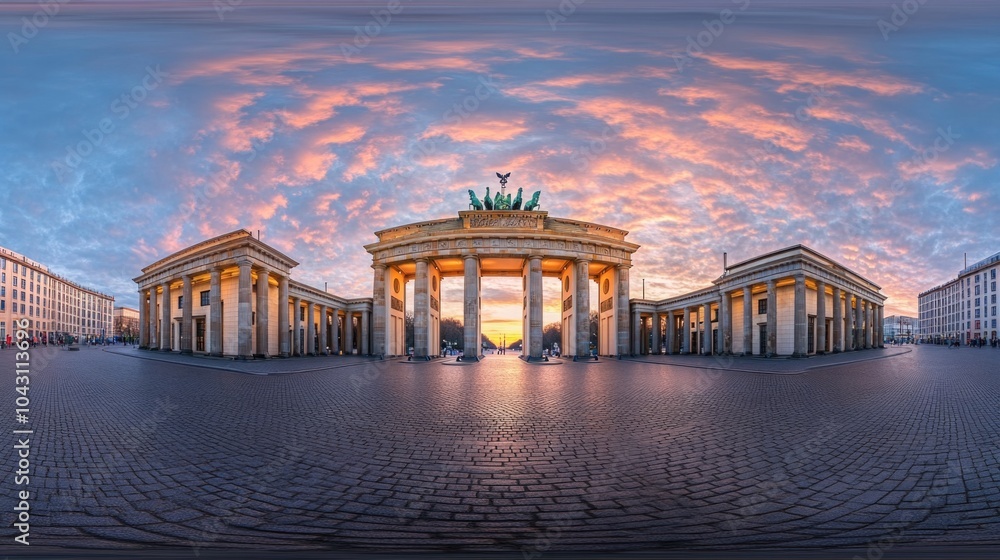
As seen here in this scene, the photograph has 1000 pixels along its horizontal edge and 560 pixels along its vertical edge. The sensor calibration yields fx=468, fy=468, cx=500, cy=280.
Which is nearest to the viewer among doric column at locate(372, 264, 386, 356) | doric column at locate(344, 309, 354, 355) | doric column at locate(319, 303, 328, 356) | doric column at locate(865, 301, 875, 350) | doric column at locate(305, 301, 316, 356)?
doric column at locate(372, 264, 386, 356)

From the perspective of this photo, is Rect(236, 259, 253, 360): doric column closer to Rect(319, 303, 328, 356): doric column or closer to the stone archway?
the stone archway

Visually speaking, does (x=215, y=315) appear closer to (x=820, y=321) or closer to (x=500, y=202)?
(x=500, y=202)

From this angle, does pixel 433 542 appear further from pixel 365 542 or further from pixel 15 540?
pixel 15 540

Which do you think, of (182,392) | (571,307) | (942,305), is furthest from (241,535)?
(942,305)

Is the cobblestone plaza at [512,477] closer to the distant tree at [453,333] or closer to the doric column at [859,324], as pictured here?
the doric column at [859,324]

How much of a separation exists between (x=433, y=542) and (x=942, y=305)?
159 m

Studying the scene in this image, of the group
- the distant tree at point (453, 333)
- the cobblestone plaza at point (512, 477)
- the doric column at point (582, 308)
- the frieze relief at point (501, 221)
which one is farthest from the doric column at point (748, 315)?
the distant tree at point (453, 333)

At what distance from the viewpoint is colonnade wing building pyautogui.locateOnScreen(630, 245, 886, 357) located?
4085 centimetres

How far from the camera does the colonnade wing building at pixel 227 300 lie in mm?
36750

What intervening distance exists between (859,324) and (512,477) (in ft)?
231

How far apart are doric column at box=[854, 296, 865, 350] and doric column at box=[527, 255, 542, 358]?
4293 centimetres

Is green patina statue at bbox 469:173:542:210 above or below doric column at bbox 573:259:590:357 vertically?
above

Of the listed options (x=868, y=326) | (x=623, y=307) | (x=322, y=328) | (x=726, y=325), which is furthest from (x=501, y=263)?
(x=868, y=326)

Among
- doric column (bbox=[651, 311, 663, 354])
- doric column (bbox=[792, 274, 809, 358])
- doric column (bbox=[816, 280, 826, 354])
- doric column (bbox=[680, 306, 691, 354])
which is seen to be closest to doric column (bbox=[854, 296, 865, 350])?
doric column (bbox=[680, 306, 691, 354])
